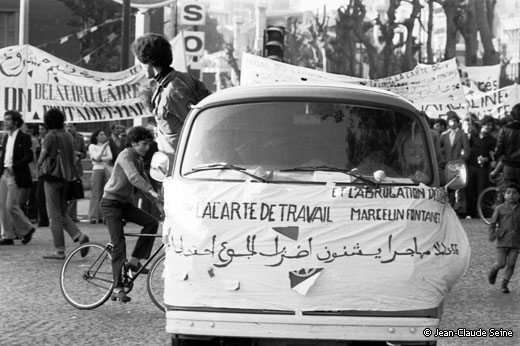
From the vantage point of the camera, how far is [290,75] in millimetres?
22703

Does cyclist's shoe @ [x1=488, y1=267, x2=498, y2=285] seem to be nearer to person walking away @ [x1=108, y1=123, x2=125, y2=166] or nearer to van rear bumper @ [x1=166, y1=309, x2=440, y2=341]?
van rear bumper @ [x1=166, y1=309, x2=440, y2=341]

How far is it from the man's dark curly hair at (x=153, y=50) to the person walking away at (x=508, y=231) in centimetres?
367

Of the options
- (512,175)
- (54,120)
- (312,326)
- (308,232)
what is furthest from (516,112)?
(312,326)

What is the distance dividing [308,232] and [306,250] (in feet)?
0.34

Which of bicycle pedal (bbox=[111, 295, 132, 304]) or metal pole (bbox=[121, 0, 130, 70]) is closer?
bicycle pedal (bbox=[111, 295, 132, 304])

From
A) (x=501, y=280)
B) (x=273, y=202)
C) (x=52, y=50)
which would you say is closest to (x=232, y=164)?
(x=273, y=202)

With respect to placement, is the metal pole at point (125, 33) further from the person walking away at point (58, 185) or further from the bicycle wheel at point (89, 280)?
the bicycle wheel at point (89, 280)

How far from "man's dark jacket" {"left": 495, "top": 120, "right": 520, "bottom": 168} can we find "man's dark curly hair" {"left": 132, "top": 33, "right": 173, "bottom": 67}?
329 inches

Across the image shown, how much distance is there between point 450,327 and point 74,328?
9.59ft

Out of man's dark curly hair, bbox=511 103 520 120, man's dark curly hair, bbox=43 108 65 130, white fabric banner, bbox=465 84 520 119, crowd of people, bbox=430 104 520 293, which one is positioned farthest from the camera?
white fabric banner, bbox=465 84 520 119

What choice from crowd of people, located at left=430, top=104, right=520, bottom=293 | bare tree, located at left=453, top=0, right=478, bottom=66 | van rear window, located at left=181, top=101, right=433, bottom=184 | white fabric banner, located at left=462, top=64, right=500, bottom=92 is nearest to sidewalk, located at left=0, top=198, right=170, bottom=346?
van rear window, located at left=181, top=101, right=433, bottom=184

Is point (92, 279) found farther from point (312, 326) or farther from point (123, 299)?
Answer: point (312, 326)

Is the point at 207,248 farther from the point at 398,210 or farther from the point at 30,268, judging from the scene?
the point at 30,268

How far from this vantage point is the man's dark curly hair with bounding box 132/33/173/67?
10.0m
